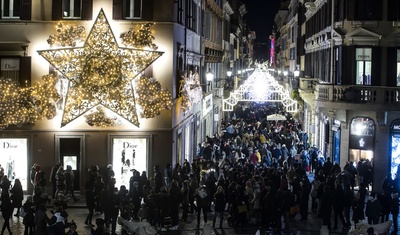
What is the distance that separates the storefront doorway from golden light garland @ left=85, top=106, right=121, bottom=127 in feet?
3.92

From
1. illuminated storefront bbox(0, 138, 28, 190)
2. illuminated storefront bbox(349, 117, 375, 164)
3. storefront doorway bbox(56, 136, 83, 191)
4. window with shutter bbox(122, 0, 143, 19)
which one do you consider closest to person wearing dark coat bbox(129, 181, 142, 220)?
storefront doorway bbox(56, 136, 83, 191)

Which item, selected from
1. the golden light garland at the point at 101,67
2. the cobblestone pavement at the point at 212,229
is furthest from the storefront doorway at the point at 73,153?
the cobblestone pavement at the point at 212,229

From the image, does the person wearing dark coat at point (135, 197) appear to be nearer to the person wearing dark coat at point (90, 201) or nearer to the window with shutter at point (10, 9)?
the person wearing dark coat at point (90, 201)

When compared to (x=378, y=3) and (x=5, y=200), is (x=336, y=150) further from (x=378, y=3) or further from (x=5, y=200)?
(x=5, y=200)

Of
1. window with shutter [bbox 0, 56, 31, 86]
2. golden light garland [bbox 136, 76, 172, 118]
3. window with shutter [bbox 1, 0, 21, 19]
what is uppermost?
window with shutter [bbox 1, 0, 21, 19]

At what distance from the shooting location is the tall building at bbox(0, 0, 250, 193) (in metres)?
28.0

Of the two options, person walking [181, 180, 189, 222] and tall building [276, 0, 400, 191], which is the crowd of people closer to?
person walking [181, 180, 189, 222]

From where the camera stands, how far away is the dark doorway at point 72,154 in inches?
1161

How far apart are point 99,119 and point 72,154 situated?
7.27ft

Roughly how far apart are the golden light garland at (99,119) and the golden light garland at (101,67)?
506mm

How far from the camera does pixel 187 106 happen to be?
3372 centimetres

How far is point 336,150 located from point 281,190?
14284 millimetres

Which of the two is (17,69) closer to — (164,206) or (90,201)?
(90,201)

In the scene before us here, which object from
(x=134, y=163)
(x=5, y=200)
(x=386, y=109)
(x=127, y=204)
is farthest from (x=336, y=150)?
(x=5, y=200)
